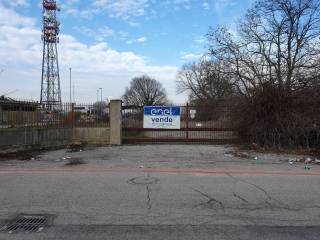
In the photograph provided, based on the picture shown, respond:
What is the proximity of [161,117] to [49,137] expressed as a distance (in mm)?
5535

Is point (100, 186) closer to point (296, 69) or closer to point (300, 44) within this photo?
point (296, 69)

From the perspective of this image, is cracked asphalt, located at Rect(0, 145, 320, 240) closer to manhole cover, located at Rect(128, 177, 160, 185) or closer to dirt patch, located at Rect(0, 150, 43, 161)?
manhole cover, located at Rect(128, 177, 160, 185)

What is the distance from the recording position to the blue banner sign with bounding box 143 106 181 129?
2083cm

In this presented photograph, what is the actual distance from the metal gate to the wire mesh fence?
4.17 ft

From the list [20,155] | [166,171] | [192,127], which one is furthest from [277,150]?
[20,155]

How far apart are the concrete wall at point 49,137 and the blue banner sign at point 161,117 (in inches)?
81.8

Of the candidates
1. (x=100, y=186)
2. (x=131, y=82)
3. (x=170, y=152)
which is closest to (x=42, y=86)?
(x=131, y=82)

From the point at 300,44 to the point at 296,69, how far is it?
2276 mm

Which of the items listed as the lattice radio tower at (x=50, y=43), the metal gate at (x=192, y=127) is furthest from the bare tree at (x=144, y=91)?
the metal gate at (x=192, y=127)

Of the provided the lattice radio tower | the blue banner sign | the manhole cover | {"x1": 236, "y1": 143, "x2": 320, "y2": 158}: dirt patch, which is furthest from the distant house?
the lattice radio tower

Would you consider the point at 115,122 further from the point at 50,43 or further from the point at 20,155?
the point at 50,43

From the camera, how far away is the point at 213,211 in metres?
7.36

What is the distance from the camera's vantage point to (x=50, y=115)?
1961 cm

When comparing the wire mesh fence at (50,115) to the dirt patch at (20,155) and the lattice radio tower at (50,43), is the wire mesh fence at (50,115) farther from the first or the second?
the lattice radio tower at (50,43)
